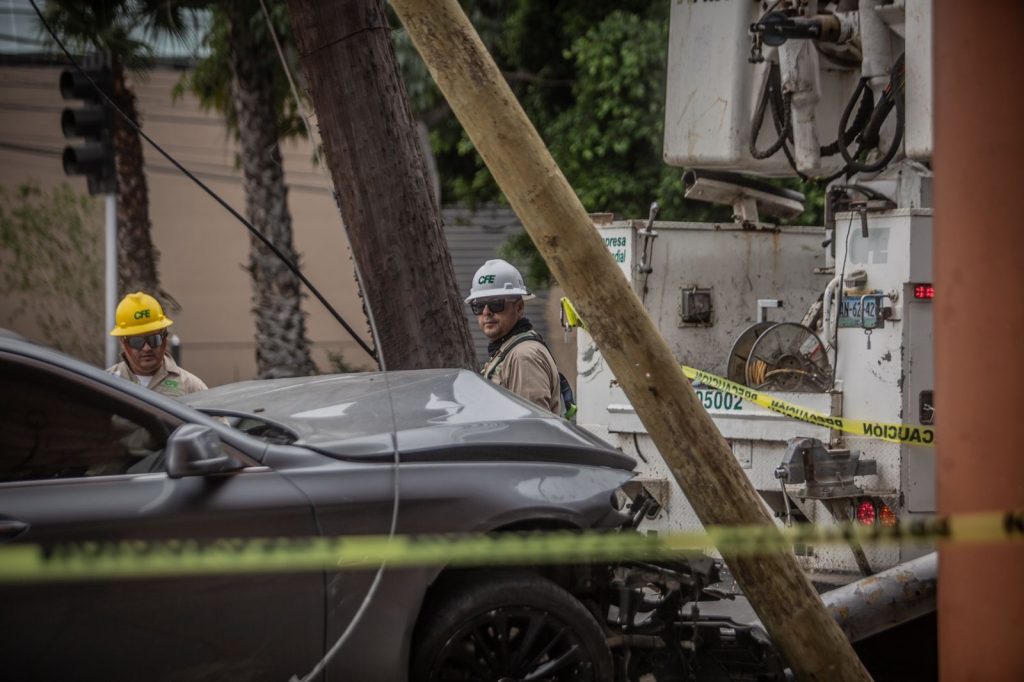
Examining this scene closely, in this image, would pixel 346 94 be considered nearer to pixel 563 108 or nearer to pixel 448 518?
pixel 448 518

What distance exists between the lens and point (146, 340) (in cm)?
724

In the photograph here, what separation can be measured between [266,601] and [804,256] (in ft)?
16.2

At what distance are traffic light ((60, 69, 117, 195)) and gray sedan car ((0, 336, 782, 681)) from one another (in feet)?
19.7

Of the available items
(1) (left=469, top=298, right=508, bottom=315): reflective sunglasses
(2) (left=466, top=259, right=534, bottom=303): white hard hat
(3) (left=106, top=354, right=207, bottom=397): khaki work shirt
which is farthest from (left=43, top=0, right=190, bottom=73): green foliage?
(1) (left=469, top=298, right=508, bottom=315): reflective sunglasses

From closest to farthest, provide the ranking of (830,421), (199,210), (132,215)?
1. (830,421)
2. (132,215)
3. (199,210)

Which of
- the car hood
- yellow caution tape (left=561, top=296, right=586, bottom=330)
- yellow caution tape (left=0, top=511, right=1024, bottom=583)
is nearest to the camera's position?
yellow caution tape (left=0, top=511, right=1024, bottom=583)

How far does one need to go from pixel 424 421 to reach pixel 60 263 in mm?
17061

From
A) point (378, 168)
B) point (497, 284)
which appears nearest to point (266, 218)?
point (378, 168)

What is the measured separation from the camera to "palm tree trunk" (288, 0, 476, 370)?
21.2ft

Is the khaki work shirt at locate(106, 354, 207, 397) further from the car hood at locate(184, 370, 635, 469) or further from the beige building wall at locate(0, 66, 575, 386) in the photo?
the beige building wall at locate(0, 66, 575, 386)

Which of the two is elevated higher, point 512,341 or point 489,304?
point 489,304

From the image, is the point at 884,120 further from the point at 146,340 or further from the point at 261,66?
the point at 261,66

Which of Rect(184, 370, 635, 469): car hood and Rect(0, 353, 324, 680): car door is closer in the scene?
Rect(0, 353, 324, 680): car door

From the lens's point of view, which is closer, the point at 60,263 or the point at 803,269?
the point at 803,269
